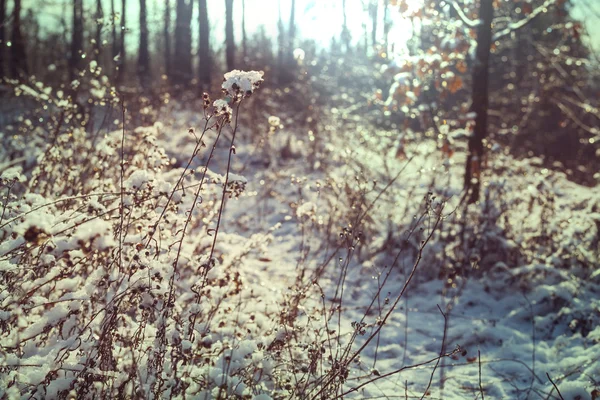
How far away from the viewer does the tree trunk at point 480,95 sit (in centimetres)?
552

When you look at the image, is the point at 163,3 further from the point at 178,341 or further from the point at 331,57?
the point at 178,341

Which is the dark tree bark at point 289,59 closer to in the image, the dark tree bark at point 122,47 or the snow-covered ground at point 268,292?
the dark tree bark at point 122,47

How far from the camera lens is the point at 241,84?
184 centimetres

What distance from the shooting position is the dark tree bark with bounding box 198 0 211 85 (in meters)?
12.3

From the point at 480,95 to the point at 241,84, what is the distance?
4716 millimetres

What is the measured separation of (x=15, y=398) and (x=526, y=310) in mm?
3677

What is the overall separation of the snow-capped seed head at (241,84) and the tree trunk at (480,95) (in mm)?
4154

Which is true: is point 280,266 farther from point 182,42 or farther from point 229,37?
point 182,42

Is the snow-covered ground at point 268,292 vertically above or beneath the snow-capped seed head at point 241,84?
beneath

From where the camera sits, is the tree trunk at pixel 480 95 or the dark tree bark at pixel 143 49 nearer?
the tree trunk at pixel 480 95

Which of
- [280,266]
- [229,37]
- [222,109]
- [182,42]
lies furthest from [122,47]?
[182,42]

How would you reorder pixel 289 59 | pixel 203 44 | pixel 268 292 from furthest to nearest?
pixel 289 59, pixel 203 44, pixel 268 292

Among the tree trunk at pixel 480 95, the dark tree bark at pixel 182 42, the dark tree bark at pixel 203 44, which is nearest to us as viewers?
the tree trunk at pixel 480 95

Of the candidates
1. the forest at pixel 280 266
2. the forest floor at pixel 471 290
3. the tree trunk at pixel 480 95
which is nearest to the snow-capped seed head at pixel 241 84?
the forest at pixel 280 266
